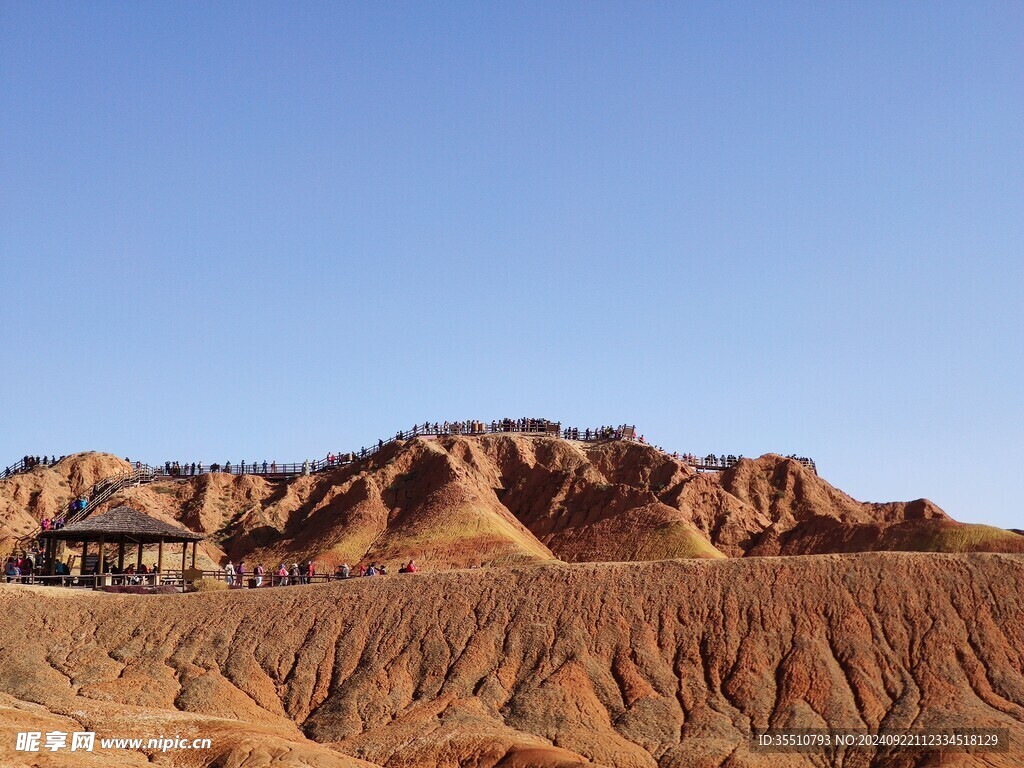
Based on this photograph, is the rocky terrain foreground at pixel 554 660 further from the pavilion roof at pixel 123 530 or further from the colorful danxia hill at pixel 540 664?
the pavilion roof at pixel 123 530

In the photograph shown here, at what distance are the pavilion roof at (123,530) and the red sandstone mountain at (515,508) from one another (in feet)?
55.4

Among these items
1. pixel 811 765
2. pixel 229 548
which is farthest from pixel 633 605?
pixel 229 548

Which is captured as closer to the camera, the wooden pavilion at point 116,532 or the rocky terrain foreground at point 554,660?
the rocky terrain foreground at point 554,660

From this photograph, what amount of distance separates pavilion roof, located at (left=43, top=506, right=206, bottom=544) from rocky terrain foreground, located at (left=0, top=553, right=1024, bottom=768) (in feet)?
11.0

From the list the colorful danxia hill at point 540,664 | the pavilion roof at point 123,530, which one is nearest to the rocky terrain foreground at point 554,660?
the colorful danxia hill at point 540,664

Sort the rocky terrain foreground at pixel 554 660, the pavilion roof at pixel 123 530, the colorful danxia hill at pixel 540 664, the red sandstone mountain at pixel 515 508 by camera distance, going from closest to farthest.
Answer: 1. the colorful danxia hill at pixel 540 664
2. the rocky terrain foreground at pixel 554 660
3. the pavilion roof at pixel 123 530
4. the red sandstone mountain at pixel 515 508

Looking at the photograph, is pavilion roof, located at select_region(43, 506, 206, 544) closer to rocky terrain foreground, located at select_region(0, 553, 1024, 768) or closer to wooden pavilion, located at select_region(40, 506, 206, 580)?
wooden pavilion, located at select_region(40, 506, 206, 580)

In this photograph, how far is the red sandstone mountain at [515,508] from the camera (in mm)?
78750

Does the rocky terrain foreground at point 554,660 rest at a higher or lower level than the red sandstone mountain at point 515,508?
lower

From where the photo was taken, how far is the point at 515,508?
295 ft

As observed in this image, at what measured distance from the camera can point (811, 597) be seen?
52.4 metres

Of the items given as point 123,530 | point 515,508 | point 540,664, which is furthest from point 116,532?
point 515,508

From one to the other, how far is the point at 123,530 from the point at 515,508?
35351mm

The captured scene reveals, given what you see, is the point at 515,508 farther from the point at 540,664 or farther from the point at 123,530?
the point at 540,664
